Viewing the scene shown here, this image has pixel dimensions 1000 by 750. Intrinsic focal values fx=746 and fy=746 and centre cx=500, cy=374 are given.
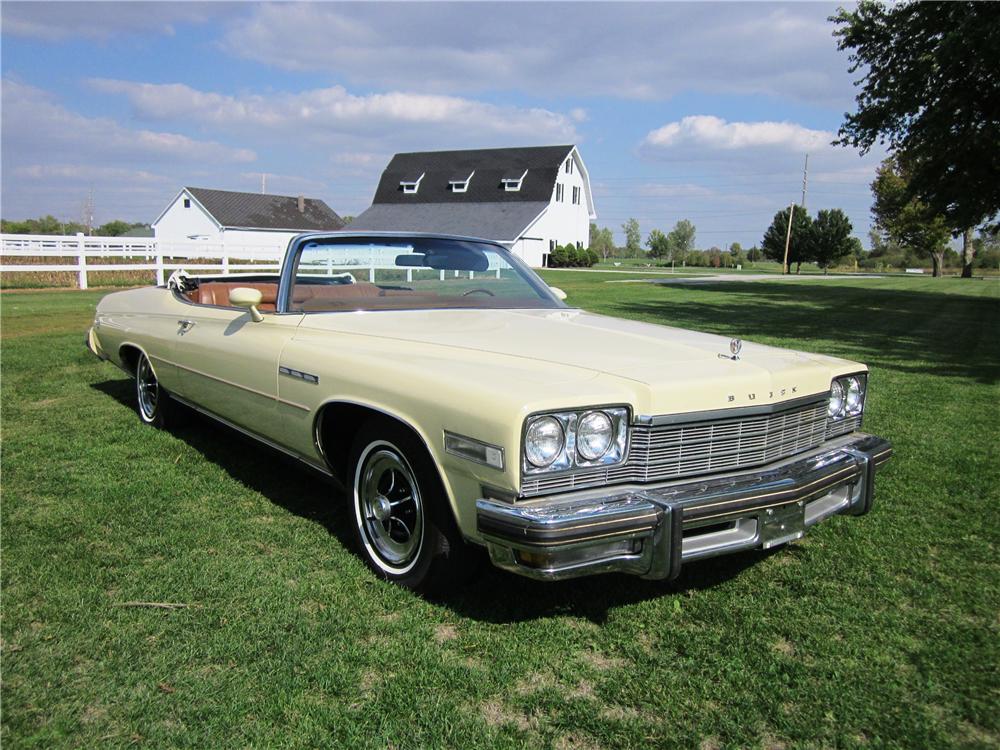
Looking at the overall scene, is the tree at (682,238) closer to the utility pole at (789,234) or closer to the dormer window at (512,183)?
the utility pole at (789,234)

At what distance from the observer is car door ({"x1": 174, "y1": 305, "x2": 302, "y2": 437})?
378cm

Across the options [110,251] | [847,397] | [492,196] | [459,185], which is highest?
[459,185]

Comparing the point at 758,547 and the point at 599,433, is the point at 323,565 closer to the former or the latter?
the point at 599,433

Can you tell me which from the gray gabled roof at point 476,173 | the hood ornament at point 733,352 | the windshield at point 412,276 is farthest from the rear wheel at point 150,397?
the gray gabled roof at point 476,173

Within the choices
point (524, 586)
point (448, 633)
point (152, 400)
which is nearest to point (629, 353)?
point (524, 586)

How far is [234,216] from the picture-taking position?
48.7 metres

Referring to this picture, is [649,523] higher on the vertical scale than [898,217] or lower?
lower

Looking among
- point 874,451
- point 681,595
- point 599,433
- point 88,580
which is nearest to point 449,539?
point 599,433

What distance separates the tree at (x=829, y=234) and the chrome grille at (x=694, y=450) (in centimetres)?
6220

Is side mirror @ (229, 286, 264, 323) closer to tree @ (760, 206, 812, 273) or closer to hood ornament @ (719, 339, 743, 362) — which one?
hood ornament @ (719, 339, 743, 362)

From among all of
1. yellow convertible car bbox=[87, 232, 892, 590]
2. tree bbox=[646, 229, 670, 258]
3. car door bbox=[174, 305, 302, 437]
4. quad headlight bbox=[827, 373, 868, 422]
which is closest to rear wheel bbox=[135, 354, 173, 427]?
car door bbox=[174, 305, 302, 437]

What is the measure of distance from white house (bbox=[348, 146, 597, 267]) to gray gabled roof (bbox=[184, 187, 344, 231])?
209 inches

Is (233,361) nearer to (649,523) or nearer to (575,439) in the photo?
(575,439)

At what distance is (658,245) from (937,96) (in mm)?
67658
